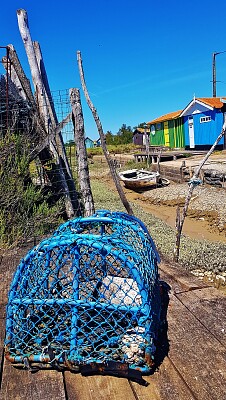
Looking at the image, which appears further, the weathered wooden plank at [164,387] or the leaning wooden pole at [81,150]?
→ the leaning wooden pole at [81,150]

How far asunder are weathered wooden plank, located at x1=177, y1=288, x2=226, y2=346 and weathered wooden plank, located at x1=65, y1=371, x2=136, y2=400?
0.72 m

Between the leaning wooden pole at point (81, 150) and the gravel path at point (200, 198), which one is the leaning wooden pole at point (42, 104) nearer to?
the leaning wooden pole at point (81, 150)

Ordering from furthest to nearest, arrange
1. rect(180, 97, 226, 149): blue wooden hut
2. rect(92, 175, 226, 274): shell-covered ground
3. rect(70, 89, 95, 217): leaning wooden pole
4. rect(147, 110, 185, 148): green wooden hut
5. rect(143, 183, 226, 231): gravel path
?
1. rect(147, 110, 185, 148): green wooden hut
2. rect(180, 97, 226, 149): blue wooden hut
3. rect(143, 183, 226, 231): gravel path
4. rect(92, 175, 226, 274): shell-covered ground
5. rect(70, 89, 95, 217): leaning wooden pole

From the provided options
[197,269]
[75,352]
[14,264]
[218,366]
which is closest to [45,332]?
[75,352]

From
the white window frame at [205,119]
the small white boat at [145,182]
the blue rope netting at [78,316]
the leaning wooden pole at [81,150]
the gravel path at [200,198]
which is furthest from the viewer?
the white window frame at [205,119]

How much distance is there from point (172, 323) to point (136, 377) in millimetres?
629

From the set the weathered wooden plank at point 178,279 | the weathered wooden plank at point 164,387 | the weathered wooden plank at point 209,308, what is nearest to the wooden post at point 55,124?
the weathered wooden plank at point 178,279

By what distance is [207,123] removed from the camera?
25.3 m

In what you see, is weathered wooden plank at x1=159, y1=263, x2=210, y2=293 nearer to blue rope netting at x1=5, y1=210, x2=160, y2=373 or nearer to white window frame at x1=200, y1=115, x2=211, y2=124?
blue rope netting at x1=5, y1=210, x2=160, y2=373

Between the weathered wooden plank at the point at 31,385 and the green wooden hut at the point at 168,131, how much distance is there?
92.5ft

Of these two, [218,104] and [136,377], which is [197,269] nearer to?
[136,377]

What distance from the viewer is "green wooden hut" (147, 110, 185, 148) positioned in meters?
29.9

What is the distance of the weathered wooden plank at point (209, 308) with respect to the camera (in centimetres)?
241

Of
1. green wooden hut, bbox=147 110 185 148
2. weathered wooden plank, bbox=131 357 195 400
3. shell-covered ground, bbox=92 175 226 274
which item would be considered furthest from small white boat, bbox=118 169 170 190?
weathered wooden plank, bbox=131 357 195 400
